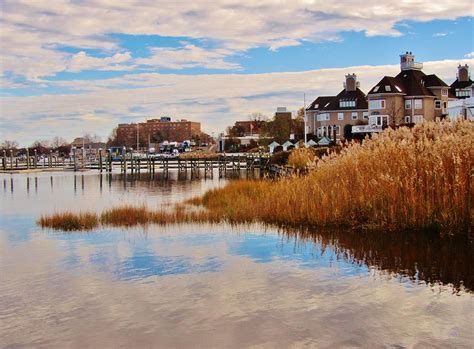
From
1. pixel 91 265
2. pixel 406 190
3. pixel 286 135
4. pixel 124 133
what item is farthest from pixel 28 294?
pixel 124 133

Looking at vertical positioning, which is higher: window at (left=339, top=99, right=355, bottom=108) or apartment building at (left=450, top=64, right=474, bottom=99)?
apartment building at (left=450, top=64, right=474, bottom=99)

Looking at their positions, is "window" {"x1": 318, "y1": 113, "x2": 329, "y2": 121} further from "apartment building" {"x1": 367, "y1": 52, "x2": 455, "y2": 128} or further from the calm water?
the calm water

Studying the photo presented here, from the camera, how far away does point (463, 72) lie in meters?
85.5

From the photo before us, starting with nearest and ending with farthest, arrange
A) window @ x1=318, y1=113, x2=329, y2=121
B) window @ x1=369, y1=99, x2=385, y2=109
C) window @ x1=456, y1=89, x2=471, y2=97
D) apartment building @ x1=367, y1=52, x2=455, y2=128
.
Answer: apartment building @ x1=367, y1=52, x2=455, y2=128 → window @ x1=369, y1=99, x2=385, y2=109 → window @ x1=456, y1=89, x2=471, y2=97 → window @ x1=318, y1=113, x2=329, y2=121

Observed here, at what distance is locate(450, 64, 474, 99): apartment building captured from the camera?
83.0 m

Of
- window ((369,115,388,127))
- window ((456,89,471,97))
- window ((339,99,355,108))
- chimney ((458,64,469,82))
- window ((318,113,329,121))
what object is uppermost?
chimney ((458,64,469,82))

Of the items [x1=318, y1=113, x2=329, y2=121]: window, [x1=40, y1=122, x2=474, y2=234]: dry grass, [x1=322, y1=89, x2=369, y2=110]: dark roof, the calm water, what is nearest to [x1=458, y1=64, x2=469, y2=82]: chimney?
[x1=322, y1=89, x2=369, y2=110]: dark roof

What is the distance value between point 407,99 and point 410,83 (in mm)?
2543

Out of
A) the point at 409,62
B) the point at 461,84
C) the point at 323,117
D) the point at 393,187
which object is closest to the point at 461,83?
the point at 461,84

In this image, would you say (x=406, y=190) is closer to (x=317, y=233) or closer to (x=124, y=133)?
(x=317, y=233)

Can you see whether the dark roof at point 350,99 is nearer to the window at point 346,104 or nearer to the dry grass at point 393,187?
the window at point 346,104

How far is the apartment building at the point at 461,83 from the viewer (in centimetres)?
8300

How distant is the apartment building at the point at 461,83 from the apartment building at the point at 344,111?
12.5 m

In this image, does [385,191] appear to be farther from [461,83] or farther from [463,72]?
[463,72]
